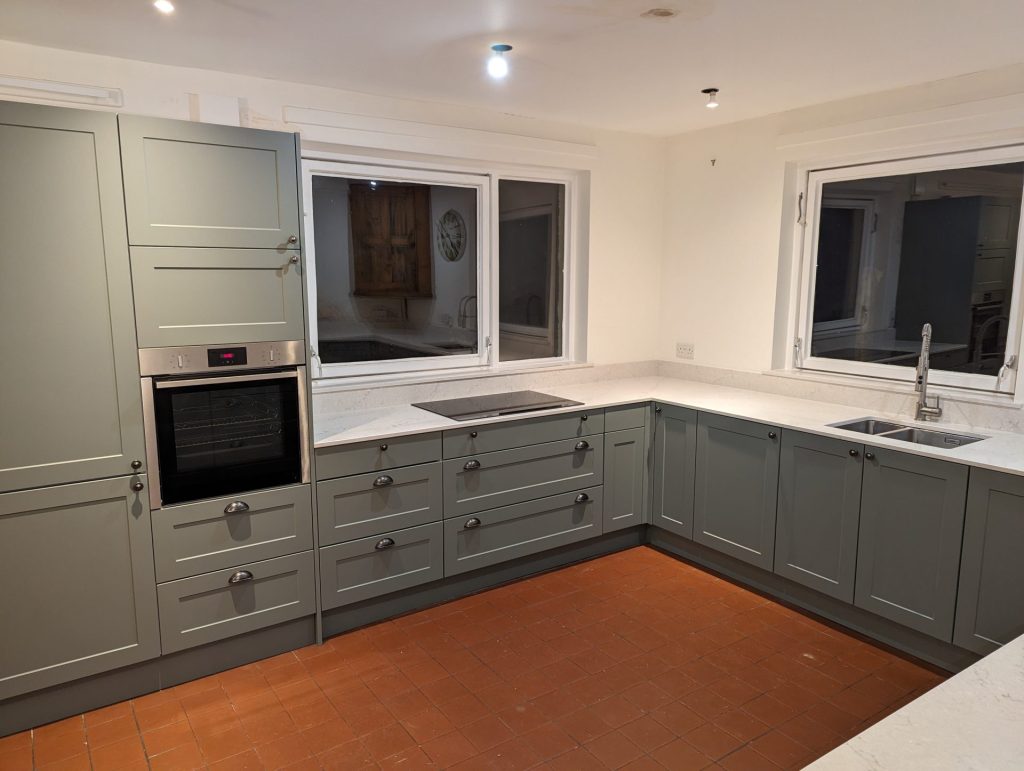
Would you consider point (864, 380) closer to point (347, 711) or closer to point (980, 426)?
point (980, 426)

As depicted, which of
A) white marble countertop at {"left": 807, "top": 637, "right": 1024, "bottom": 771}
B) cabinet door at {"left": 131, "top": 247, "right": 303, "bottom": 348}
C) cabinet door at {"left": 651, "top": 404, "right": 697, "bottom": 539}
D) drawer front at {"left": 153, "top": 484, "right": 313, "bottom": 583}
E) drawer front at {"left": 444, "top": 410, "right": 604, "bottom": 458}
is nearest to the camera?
white marble countertop at {"left": 807, "top": 637, "right": 1024, "bottom": 771}

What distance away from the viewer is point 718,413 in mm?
3535

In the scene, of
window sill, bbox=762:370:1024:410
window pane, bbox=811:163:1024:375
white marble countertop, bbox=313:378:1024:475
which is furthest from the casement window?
window pane, bbox=811:163:1024:375

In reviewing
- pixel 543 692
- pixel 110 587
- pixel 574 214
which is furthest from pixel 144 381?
pixel 574 214

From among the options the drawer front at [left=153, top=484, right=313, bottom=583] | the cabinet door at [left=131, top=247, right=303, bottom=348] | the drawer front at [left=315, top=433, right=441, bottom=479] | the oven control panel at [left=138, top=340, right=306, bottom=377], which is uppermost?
the cabinet door at [left=131, top=247, right=303, bottom=348]

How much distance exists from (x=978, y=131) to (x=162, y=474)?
3.62 m

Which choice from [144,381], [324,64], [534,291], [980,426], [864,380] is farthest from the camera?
[534,291]

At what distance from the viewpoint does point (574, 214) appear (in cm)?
427

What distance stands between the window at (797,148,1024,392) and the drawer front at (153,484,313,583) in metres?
2.84

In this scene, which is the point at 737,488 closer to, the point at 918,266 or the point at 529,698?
the point at 918,266

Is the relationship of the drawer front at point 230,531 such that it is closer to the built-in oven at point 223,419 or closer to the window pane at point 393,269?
the built-in oven at point 223,419

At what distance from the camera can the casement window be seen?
11.4 feet

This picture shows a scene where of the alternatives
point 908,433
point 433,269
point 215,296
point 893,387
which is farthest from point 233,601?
point 893,387

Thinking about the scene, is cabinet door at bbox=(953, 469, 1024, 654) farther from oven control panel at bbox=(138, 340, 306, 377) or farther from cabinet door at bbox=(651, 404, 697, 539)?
oven control panel at bbox=(138, 340, 306, 377)
